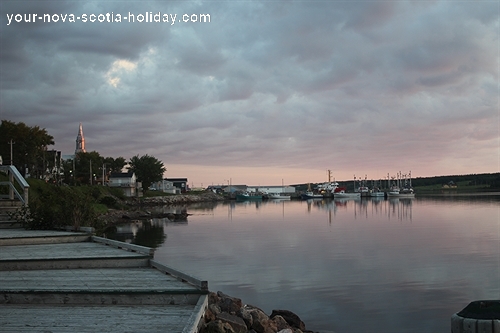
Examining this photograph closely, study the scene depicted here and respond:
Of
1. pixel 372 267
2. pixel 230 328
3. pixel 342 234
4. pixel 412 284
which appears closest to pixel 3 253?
pixel 230 328

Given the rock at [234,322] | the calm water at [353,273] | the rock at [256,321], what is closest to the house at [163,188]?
the calm water at [353,273]

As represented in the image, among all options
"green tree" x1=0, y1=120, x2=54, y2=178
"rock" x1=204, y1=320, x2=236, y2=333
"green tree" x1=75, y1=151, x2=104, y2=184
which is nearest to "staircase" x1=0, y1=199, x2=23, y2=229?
"rock" x1=204, y1=320, x2=236, y2=333

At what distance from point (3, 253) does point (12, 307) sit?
538 centimetres

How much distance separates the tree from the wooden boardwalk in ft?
384

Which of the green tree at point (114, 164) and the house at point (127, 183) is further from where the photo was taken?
the green tree at point (114, 164)

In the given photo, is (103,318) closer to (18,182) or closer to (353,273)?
(18,182)

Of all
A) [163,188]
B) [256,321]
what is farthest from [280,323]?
[163,188]

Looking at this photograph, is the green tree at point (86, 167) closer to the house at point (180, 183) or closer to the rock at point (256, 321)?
the house at point (180, 183)

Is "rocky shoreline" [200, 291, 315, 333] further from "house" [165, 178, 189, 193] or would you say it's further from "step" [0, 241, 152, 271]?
"house" [165, 178, 189, 193]

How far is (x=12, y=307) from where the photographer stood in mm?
7344

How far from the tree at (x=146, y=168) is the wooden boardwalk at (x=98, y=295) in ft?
384

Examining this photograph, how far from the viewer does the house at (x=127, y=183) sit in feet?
364

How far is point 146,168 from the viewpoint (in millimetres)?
125625

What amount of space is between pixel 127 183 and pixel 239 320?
109 m
